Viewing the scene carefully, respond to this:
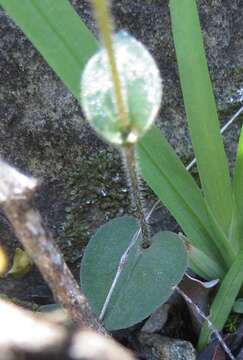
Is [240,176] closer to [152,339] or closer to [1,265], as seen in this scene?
[152,339]

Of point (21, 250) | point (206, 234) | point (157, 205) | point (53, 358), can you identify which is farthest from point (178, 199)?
point (53, 358)

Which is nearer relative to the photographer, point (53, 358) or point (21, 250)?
point (53, 358)

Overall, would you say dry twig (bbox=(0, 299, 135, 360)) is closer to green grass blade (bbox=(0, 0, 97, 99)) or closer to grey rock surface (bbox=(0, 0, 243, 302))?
green grass blade (bbox=(0, 0, 97, 99))

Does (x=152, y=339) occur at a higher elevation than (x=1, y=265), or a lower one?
lower

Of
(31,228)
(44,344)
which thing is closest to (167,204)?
(31,228)

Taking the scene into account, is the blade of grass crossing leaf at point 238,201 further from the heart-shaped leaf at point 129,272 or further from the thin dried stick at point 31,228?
the thin dried stick at point 31,228

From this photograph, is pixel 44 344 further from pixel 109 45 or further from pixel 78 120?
pixel 78 120

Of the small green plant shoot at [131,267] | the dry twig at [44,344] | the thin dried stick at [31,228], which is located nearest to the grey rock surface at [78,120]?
the small green plant shoot at [131,267]
